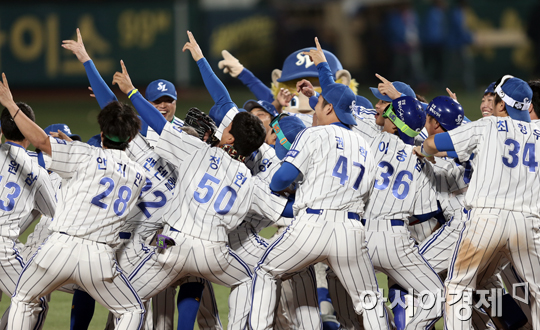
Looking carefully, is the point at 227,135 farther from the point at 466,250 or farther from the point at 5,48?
the point at 5,48

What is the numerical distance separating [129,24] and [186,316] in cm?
1588

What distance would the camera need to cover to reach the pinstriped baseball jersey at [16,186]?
4395mm

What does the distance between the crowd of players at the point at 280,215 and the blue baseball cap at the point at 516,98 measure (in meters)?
0.01

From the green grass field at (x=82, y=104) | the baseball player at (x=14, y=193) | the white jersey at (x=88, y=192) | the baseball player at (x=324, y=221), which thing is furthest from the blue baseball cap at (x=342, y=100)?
the green grass field at (x=82, y=104)

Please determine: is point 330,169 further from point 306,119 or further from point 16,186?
point 16,186

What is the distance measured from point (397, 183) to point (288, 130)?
806 mm

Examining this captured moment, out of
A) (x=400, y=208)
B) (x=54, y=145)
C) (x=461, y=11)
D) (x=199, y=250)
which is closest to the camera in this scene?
(x=54, y=145)

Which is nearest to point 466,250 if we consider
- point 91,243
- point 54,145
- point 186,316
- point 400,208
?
point 400,208

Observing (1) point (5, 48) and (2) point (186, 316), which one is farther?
(1) point (5, 48)

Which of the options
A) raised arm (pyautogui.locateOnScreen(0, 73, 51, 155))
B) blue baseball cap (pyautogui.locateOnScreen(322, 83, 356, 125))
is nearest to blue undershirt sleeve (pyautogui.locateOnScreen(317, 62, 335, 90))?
blue baseball cap (pyautogui.locateOnScreen(322, 83, 356, 125))

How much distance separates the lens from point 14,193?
4430mm

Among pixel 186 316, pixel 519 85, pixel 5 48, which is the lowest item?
pixel 186 316

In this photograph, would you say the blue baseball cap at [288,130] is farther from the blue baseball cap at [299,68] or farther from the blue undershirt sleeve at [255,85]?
the blue undershirt sleeve at [255,85]

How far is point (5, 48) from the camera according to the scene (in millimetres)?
19031
